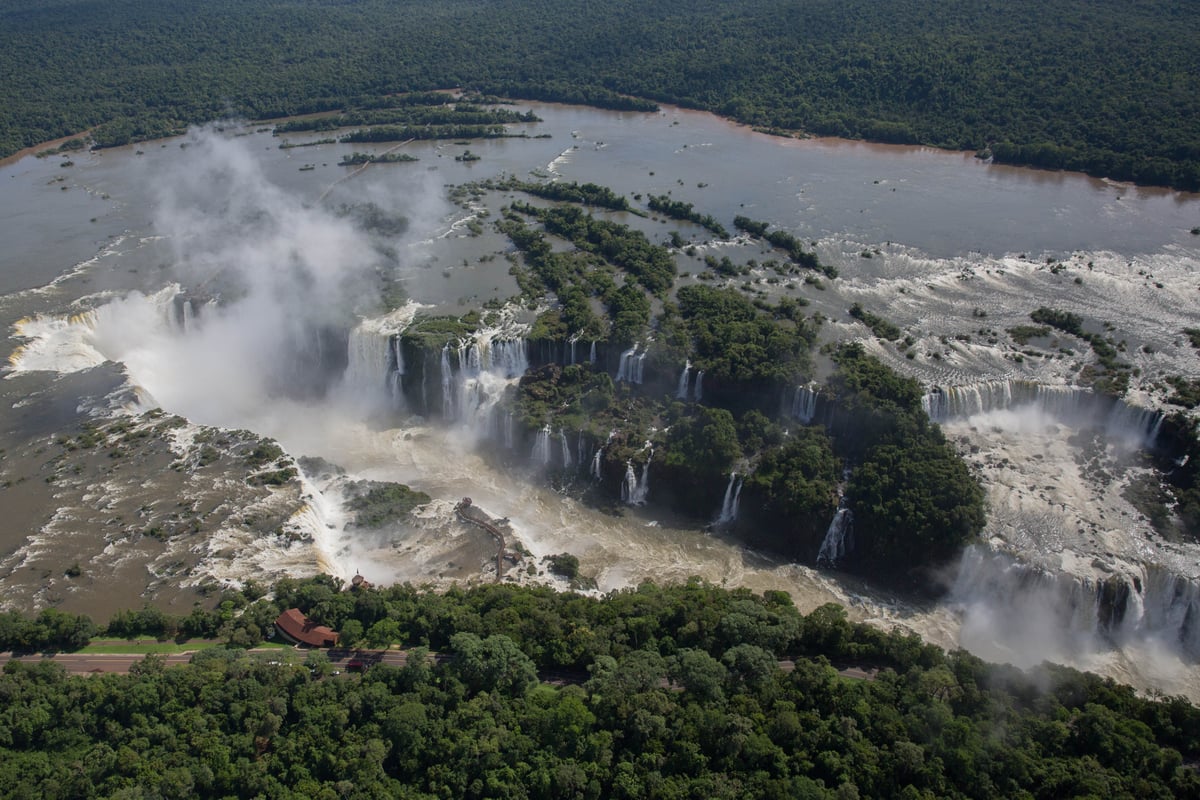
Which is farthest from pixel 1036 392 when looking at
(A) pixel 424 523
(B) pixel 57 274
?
(B) pixel 57 274

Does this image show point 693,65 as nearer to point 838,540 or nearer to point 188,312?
point 188,312

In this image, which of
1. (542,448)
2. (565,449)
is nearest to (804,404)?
(565,449)

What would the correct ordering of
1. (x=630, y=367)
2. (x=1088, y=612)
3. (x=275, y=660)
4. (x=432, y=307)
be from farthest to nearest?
(x=432, y=307)
(x=630, y=367)
(x=1088, y=612)
(x=275, y=660)

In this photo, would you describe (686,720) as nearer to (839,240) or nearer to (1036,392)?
(1036,392)

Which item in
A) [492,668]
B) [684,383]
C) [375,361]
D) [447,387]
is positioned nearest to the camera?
[492,668]

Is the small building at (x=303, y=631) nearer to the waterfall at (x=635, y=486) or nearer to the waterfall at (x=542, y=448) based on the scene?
the waterfall at (x=542, y=448)

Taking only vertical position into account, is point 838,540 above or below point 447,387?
below

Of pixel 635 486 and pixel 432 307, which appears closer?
pixel 635 486

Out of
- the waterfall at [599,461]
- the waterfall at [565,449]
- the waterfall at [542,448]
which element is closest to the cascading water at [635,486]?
the waterfall at [599,461]
